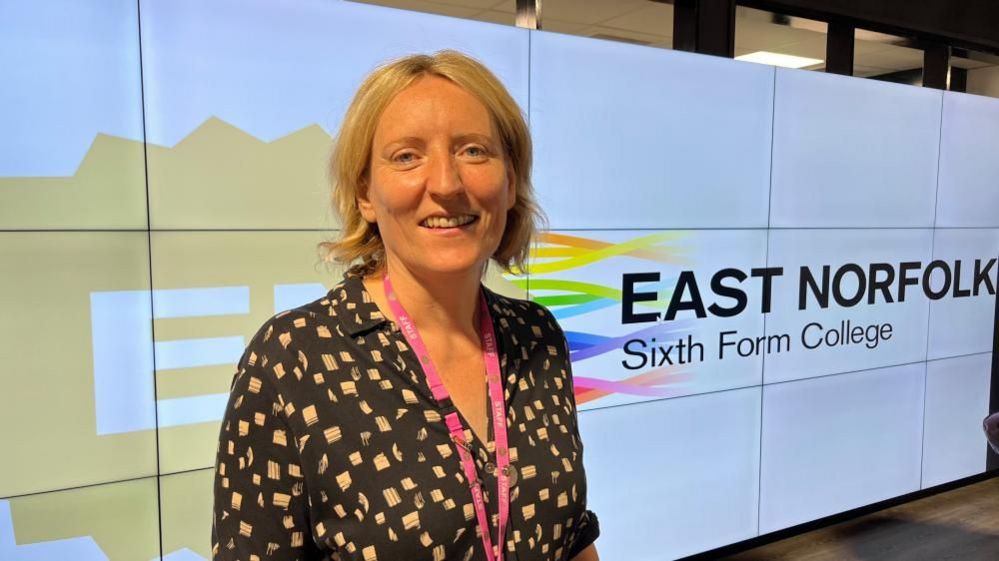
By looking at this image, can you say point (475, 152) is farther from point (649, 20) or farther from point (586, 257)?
point (649, 20)

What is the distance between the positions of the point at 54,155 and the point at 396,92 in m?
1.47

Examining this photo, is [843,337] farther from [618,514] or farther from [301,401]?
[301,401]

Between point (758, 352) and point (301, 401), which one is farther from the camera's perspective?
point (758, 352)

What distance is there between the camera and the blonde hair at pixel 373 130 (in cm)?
104

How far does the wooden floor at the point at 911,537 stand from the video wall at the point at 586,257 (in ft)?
0.56

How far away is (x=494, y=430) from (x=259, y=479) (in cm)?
36

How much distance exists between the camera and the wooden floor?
354 cm

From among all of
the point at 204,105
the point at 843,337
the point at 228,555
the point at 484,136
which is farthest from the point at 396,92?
the point at 843,337

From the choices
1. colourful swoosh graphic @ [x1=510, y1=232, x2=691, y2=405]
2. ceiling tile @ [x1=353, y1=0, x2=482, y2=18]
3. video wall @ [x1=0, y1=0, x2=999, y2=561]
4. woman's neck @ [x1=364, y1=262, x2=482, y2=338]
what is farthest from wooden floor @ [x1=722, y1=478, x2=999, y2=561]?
ceiling tile @ [x1=353, y1=0, x2=482, y2=18]

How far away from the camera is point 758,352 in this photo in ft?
11.0

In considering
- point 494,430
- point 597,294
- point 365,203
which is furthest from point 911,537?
point 365,203

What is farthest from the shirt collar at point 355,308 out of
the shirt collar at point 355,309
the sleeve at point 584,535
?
the sleeve at point 584,535

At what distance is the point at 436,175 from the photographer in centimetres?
101

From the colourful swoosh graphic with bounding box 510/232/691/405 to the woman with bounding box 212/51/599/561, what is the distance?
152cm
